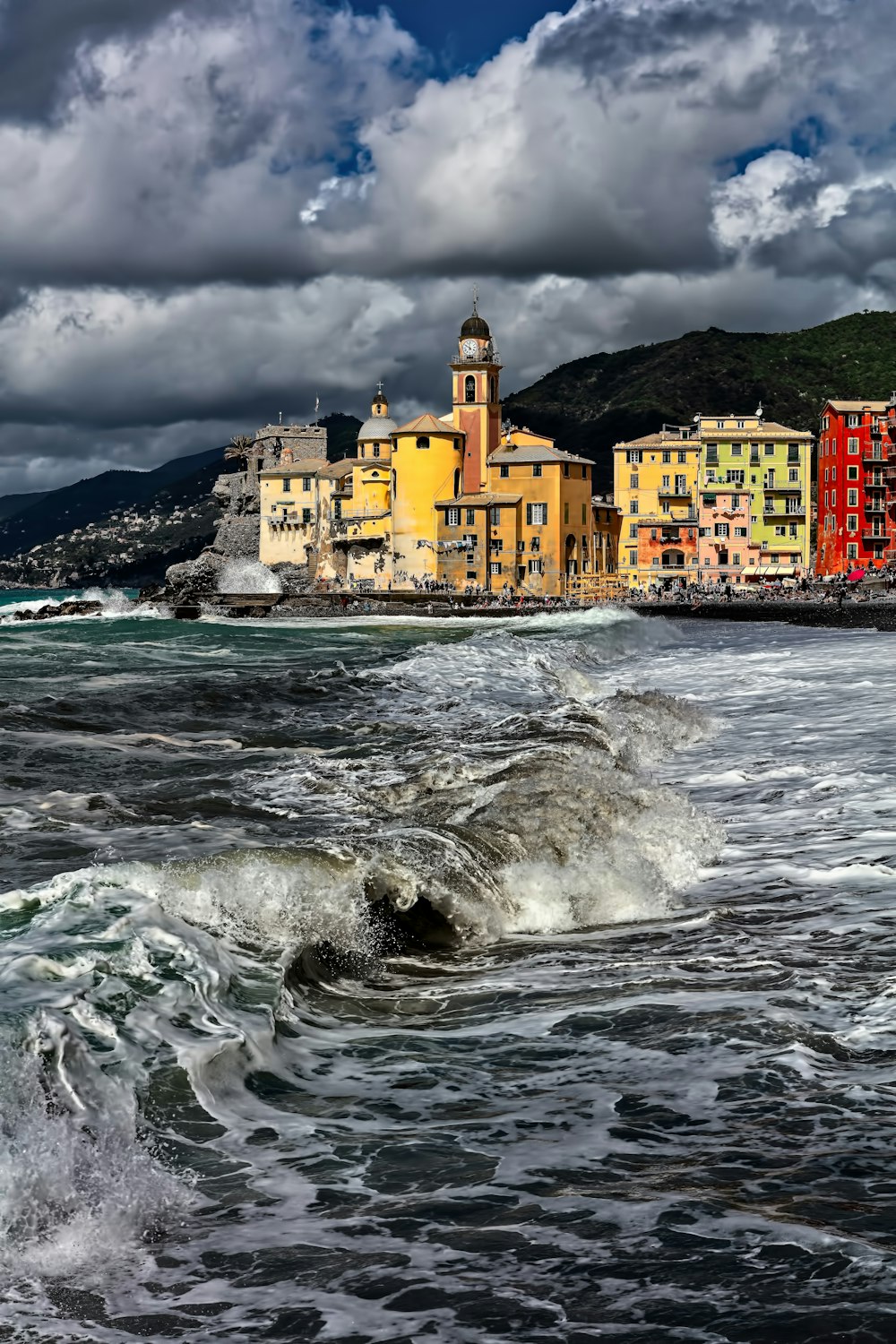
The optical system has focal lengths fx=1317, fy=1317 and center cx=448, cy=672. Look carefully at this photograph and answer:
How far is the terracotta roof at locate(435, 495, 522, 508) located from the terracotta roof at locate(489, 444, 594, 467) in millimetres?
3281

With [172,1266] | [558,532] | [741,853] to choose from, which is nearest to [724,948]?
[741,853]

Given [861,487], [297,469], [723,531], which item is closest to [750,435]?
[723,531]

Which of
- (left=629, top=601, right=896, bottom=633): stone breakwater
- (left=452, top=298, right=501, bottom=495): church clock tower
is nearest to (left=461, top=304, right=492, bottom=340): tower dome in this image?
(left=452, top=298, right=501, bottom=495): church clock tower

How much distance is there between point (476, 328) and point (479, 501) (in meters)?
15.9

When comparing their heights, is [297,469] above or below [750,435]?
below

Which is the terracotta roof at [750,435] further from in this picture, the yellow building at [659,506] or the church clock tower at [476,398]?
the church clock tower at [476,398]

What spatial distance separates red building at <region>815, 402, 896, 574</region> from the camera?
102438mm

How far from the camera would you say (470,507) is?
10481 centimetres

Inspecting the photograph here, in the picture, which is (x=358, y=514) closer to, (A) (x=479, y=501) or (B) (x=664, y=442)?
(A) (x=479, y=501)

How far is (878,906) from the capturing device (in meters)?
10.8

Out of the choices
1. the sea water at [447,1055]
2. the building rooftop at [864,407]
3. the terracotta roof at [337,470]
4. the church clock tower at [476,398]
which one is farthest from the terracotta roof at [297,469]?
the sea water at [447,1055]

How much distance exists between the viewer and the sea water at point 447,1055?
5152 mm

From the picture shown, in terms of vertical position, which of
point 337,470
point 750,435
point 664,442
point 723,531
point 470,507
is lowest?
point 723,531

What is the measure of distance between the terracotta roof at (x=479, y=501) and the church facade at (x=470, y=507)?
0.31 ft
